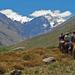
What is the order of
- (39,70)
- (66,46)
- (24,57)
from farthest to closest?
(66,46) < (24,57) < (39,70)

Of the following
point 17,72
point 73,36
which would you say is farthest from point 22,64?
point 73,36

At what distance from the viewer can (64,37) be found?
123 ft

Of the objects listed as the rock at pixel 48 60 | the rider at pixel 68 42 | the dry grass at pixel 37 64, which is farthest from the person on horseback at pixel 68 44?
the rock at pixel 48 60

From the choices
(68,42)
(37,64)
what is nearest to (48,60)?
(37,64)

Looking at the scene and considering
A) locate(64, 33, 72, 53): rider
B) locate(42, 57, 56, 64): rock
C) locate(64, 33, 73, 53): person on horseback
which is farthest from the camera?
locate(64, 33, 72, 53): rider

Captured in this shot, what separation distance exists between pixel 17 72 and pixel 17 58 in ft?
28.5

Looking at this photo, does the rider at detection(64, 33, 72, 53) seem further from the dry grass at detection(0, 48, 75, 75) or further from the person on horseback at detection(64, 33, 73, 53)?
the dry grass at detection(0, 48, 75, 75)

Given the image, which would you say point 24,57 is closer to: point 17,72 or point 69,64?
point 69,64

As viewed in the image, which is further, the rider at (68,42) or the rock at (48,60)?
the rider at (68,42)

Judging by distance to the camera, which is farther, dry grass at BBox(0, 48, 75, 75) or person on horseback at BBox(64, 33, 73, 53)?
person on horseback at BBox(64, 33, 73, 53)

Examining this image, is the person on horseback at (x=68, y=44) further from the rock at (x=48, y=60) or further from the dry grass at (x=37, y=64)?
the rock at (x=48, y=60)

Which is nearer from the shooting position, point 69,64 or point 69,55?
point 69,64

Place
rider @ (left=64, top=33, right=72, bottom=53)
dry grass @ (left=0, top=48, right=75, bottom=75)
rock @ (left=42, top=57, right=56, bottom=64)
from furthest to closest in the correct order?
1. rider @ (left=64, top=33, right=72, bottom=53)
2. rock @ (left=42, top=57, right=56, bottom=64)
3. dry grass @ (left=0, top=48, right=75, bottom=75)

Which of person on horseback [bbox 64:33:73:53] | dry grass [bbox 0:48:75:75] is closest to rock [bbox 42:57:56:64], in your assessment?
dry grass [bbox 0:48:75:75]
